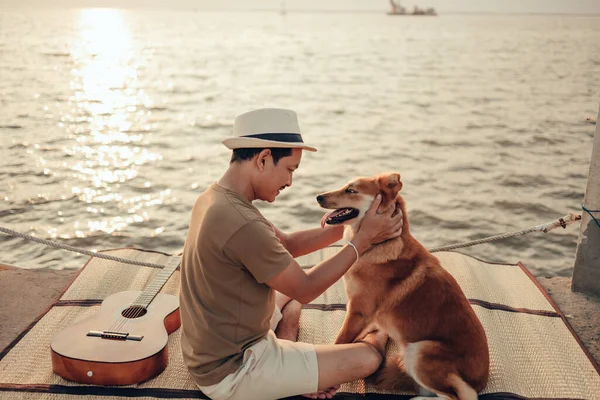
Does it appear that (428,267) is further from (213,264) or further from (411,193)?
(411,193)

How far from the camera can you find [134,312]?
3.68m

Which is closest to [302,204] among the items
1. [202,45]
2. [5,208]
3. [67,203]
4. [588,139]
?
[67,203]

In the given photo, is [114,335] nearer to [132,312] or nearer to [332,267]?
[132,312]

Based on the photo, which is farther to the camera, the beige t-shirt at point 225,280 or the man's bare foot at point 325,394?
the man's bare foot at point 325,394

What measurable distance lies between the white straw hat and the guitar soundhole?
1441mm

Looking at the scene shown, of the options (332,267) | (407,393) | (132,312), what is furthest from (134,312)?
(407,393)

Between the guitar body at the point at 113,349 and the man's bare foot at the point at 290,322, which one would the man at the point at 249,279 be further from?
the man's bare foot at the point at 290,322

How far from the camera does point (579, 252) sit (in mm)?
4566

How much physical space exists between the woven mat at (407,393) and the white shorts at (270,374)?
359 millimetres

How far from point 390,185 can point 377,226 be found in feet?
0.91

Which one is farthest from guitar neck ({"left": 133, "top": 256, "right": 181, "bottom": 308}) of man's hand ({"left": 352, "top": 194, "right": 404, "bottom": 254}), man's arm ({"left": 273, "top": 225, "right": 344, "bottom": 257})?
man's hand ({"left": 352, "top": 194, "right": 404, "bottom": 254})

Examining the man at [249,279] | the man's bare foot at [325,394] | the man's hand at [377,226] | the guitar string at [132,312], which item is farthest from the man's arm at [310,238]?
the guitar string at [132,312]

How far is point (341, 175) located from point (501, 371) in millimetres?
7711

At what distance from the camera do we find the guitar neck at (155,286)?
12.5 ft
